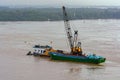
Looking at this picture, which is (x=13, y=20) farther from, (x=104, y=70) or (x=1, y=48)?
(x=104, y=70)

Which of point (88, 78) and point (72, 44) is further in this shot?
point (72, 44)

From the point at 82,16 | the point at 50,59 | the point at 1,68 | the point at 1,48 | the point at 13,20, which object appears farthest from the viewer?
the point at 82,16

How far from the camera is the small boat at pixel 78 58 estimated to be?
86.1ft

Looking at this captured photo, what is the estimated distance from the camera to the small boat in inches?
1033

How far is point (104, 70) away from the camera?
80.3 ft

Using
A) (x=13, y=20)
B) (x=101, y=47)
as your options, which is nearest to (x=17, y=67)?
(x=101, y=47)

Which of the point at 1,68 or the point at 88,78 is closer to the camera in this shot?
the point at 88,78

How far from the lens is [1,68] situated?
950 inches

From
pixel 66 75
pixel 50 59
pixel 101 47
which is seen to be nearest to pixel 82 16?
pixel 101 47

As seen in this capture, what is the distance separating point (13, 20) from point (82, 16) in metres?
16.5

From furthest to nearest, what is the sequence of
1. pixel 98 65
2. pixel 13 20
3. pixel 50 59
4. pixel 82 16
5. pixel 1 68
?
pixel 82 16, pixel 13 20, pixel 50 59, pixel 98 65, pixel 1 68

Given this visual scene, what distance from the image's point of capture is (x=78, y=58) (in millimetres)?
26906

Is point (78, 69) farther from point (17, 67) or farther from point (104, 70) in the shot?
point (17, 67)

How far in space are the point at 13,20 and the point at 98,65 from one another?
5250 cm
